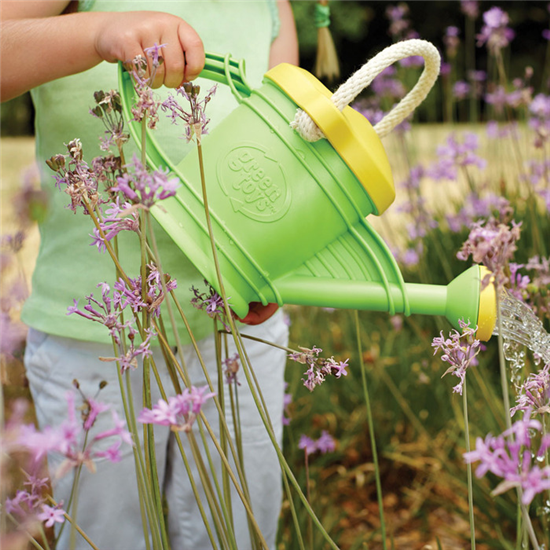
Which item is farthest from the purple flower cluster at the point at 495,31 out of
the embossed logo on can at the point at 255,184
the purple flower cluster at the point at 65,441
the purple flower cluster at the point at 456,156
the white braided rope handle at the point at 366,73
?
the purple flower cluster at the point at 65,441

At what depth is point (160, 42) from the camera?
67 centimetres

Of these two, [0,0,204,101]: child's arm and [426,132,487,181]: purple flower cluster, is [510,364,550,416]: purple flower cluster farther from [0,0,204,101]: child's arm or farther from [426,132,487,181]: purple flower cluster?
[426,132,487,181]: purple flower cluster

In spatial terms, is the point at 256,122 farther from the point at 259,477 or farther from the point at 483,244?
the point at 259,477

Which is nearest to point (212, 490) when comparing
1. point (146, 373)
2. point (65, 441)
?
point (146, 373)

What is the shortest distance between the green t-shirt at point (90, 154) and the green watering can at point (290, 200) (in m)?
0.25

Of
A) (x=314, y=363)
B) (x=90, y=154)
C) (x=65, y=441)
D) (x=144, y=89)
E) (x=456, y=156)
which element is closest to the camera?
(x=65, y=441)

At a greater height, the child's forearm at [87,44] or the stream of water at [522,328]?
the child's forearm at [87,44]

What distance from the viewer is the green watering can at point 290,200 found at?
0.67m

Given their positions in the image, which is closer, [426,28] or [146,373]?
[146,373]

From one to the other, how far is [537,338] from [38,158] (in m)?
0.84

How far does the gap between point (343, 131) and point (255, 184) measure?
0.11 meters

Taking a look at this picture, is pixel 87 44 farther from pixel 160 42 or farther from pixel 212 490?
pixel 212 490

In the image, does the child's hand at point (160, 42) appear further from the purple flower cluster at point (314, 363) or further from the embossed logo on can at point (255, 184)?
the purple flower cluster at point (314, 363)

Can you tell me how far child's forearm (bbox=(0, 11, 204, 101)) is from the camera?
26.0 inches
